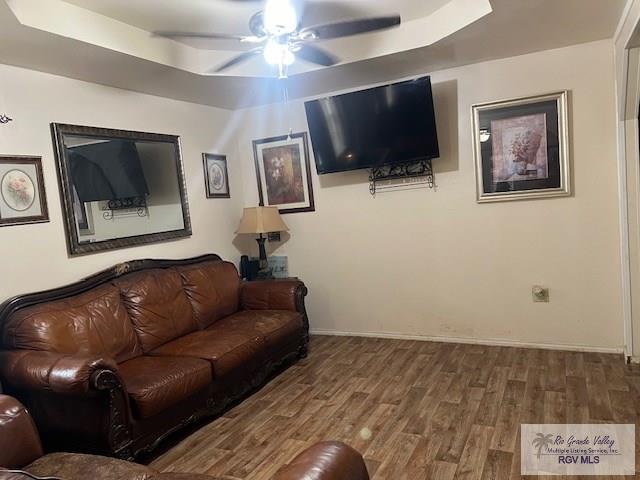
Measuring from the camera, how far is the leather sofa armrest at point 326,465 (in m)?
1.19

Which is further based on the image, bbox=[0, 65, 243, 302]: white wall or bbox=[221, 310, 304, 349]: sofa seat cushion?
bbox=[221, 310, 304, 349]: sofa seat cushion

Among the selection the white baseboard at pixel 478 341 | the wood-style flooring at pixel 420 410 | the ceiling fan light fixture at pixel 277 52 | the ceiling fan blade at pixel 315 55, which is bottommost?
the wood-style flooring at pixel 420 410

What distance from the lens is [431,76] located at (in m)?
3.81

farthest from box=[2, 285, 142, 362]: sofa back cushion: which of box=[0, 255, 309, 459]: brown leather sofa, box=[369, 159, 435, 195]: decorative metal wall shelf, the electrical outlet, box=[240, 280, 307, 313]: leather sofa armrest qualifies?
the electrical outlet

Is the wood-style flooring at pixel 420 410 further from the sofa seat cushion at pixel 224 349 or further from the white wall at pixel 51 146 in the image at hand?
the white wall at pixel 51 146

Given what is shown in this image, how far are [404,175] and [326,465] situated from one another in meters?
3.10

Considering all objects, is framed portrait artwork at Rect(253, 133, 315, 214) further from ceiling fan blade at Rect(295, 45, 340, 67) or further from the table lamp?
ceiling fan blade at Rect(295, 45, 340, 67)

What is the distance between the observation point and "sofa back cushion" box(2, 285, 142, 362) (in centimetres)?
253

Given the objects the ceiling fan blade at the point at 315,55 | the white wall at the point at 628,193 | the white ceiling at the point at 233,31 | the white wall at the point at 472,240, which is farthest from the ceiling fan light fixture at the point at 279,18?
the white wall at the point at 628,193

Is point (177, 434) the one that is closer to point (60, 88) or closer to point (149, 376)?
point (149, 376)

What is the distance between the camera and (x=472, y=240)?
12.5 ft

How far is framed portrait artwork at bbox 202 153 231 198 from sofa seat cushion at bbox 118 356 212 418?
6.26ft

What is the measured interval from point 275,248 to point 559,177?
105 inches

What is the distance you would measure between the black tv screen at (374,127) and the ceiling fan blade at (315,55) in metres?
0.66
